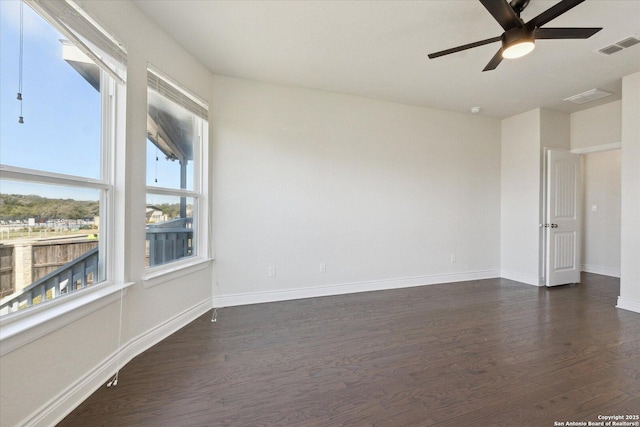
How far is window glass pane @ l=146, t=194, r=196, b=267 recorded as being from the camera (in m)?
2.39

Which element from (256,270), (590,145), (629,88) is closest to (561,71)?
(629,88)

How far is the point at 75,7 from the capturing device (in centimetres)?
161

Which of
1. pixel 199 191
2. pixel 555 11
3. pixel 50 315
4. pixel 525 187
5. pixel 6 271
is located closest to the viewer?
pixel 6 271

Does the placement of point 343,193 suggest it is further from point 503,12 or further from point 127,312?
point 127,312

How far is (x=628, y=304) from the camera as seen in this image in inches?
121

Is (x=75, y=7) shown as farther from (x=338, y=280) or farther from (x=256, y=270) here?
(x=338, y=280)

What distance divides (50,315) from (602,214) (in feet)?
24.3

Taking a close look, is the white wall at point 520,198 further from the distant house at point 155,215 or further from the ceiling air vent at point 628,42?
the distant house at point 155,215

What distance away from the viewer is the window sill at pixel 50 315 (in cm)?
125

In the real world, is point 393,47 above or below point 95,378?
above

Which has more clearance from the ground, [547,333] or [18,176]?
[18,176]

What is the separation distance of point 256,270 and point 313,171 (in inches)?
56.6

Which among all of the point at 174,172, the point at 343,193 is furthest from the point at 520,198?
the point at 174,172

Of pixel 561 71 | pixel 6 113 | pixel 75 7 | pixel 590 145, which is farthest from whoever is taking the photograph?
pixel 590 145
